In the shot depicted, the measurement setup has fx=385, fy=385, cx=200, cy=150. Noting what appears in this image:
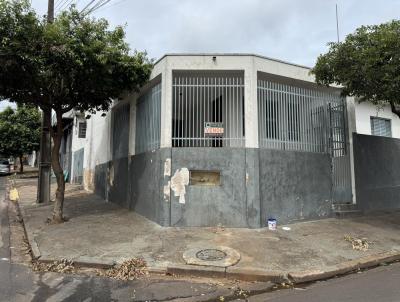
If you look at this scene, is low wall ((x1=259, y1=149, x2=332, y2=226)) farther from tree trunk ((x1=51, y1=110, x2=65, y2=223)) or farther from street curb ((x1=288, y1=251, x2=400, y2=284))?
tree trunk ((x1=51, y1=110, x2=65, y2=223))

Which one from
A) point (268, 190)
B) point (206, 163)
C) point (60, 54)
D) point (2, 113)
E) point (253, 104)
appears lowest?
point (268, 190)

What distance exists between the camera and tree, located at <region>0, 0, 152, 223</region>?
8633 mm

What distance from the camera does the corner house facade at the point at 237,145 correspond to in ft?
30.9

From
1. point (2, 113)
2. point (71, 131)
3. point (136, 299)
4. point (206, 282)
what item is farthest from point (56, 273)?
point (2, 113)

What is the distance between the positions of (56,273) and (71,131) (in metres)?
20.6

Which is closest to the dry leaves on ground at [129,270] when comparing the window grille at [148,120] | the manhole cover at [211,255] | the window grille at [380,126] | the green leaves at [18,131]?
the manhole cover at [211,255]

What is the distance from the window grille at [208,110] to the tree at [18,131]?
23.0 m

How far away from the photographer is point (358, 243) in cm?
835

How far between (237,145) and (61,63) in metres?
4.73

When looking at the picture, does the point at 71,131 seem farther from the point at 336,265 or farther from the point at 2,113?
the point at 336,265

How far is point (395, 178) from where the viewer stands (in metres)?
13.3

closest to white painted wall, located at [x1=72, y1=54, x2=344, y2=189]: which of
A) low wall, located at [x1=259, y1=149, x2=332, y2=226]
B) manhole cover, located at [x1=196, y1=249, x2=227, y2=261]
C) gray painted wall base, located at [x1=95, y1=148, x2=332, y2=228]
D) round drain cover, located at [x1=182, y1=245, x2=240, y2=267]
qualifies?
gray painted wall base, located at [x1=95, y1=148, x2=332, y2=228]

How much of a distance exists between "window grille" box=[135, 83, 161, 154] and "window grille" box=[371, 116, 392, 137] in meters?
10.4

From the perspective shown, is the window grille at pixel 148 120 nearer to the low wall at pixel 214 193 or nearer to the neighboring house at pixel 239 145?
the neighboring house at pixel 239 145
